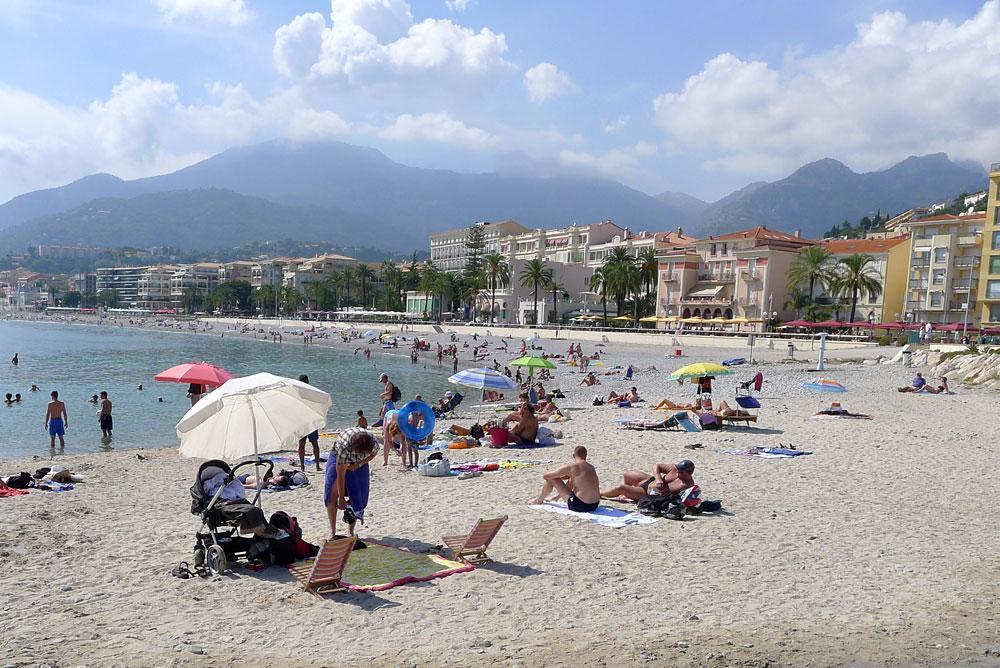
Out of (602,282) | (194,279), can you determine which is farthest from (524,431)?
(194,279)

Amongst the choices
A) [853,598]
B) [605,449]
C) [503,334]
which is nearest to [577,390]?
[605,449]

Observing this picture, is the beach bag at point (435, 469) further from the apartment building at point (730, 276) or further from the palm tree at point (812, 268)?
the apartment building at point (730, 276)

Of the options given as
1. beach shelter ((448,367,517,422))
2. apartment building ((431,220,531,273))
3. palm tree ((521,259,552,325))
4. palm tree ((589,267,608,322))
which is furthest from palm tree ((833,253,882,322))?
apartment building ((431,220,531,273))

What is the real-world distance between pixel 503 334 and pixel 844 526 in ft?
191

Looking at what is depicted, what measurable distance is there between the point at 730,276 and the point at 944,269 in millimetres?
17039

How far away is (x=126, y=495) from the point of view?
9.84 meters

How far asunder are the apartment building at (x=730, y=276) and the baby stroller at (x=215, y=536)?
5701 centimetres

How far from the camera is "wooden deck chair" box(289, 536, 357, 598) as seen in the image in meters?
5.67

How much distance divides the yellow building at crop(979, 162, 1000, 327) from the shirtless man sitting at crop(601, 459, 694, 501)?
163ft

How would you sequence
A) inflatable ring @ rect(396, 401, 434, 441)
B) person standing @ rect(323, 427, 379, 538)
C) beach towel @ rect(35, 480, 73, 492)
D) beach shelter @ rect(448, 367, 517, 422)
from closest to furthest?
person standing @ rect(323, 427, 379, 538) → beach towel @ rect(35, 480, 73, 492) → inflatable ring @ rect(396, 401, 434, 441) → beach shelter @ rect(448, 367, 517, 422)

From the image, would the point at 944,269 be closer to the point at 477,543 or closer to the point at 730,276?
the point at 730,276

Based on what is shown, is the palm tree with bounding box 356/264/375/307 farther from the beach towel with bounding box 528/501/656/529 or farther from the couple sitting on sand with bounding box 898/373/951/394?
the beach towel with bounding box 528/501/656/529

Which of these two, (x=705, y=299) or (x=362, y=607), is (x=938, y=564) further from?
(x=705, y=299)

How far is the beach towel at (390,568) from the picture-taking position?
6.03 meters
